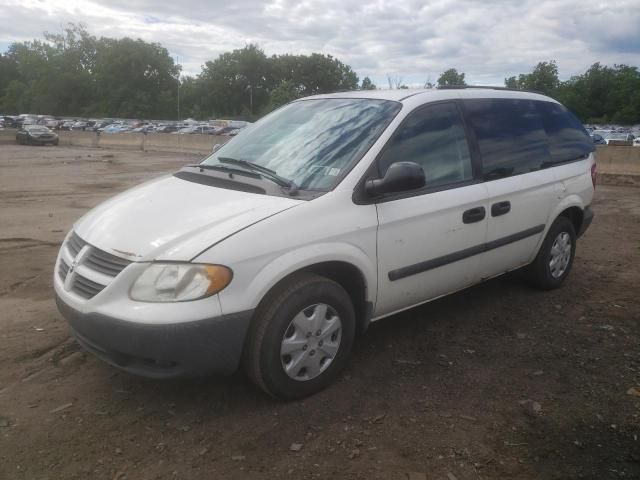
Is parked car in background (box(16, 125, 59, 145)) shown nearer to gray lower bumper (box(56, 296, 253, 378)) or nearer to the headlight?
gray lower bumper (box(56, 296, 253, 378))

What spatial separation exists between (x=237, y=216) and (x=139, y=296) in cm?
66

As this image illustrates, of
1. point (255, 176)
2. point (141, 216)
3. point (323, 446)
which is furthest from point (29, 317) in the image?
point (323, 446)

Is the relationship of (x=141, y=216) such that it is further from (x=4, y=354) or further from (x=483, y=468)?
(x=483, y=468)

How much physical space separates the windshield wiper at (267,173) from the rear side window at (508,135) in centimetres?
159

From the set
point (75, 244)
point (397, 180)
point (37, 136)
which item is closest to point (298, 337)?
point (397, 180)

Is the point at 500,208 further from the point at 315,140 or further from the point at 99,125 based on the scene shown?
the point at 99,125

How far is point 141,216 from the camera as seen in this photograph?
3158mm

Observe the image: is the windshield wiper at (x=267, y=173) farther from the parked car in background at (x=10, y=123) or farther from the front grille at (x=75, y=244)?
the parked car in background at (x=10, y=123)

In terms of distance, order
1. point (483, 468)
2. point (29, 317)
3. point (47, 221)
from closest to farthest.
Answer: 1. point (483, 468)
2. point (29, 317)
3. point (47, 221)

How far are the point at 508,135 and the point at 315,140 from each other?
1.72 metres

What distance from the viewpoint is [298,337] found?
10.0ft

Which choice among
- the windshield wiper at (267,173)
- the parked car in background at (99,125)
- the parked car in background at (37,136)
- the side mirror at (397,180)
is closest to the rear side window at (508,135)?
the side mirror at (397,180)

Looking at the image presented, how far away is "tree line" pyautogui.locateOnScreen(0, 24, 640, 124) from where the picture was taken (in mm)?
86188

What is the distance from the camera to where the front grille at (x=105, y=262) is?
9.31 ft
